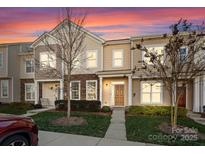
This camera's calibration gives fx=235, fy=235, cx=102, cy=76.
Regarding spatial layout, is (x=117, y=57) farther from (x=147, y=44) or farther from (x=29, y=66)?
(x=29, y=66)

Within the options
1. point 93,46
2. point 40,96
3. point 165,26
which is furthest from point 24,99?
point 165,26

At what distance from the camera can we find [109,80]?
65.9 feet

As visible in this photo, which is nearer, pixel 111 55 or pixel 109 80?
pixel 111 55

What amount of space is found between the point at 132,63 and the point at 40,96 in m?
9.71

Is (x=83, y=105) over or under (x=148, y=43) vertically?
under

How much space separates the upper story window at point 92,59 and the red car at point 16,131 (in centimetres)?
1459

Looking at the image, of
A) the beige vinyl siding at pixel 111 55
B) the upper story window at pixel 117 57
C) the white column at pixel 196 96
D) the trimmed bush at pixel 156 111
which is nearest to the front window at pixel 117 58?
the upper story window at pixel 117 57

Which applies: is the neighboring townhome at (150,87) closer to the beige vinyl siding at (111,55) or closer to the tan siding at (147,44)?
the tan siding at (147,44)

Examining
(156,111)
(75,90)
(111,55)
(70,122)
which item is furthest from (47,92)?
(70,122)

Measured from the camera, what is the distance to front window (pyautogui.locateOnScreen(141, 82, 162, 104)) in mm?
18156

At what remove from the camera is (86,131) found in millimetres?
9133

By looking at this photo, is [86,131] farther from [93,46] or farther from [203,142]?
[93,46]

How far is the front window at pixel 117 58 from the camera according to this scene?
64.2 feet

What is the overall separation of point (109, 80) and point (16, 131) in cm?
1531
